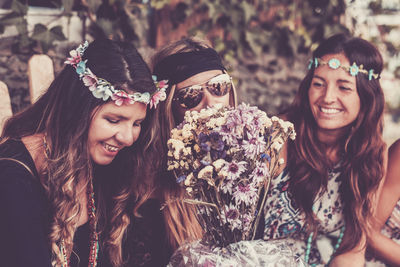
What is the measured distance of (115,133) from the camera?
193 centimetres

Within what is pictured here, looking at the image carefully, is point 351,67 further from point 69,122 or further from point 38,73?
point 38,73

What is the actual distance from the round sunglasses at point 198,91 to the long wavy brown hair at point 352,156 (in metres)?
0.62

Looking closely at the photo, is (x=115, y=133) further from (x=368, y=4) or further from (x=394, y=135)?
(x=394, y=135)

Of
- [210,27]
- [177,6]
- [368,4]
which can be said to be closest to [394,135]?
[368,4]

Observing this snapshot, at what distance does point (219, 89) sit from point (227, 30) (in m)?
1.97

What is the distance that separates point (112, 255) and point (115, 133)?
0.64m

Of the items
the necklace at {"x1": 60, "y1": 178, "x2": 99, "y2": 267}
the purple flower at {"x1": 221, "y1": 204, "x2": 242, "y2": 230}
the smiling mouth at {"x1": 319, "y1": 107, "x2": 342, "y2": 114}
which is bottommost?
the necklace at {"x1": 60, "y1": 178, "x2": 99, "y2": 267}

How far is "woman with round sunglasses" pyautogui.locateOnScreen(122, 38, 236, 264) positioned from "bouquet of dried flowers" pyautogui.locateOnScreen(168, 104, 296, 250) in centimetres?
61

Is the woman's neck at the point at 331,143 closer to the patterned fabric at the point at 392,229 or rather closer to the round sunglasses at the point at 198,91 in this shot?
the patterned fabric at the point at 392,229

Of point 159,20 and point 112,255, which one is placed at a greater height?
point 159,20

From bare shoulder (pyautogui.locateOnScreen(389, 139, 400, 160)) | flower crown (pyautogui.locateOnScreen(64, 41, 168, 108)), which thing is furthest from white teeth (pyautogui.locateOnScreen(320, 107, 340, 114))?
flower crown (pyautogui.locateOnScreen(64, 41, 168, 108))

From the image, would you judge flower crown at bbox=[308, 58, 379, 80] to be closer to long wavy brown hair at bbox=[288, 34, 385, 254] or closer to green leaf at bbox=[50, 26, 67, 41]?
long wavy brown hair at bbox=[288, 34, 385, 254]

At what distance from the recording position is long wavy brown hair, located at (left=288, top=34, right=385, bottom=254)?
260 centimetres

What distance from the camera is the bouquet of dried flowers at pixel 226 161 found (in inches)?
58.8
